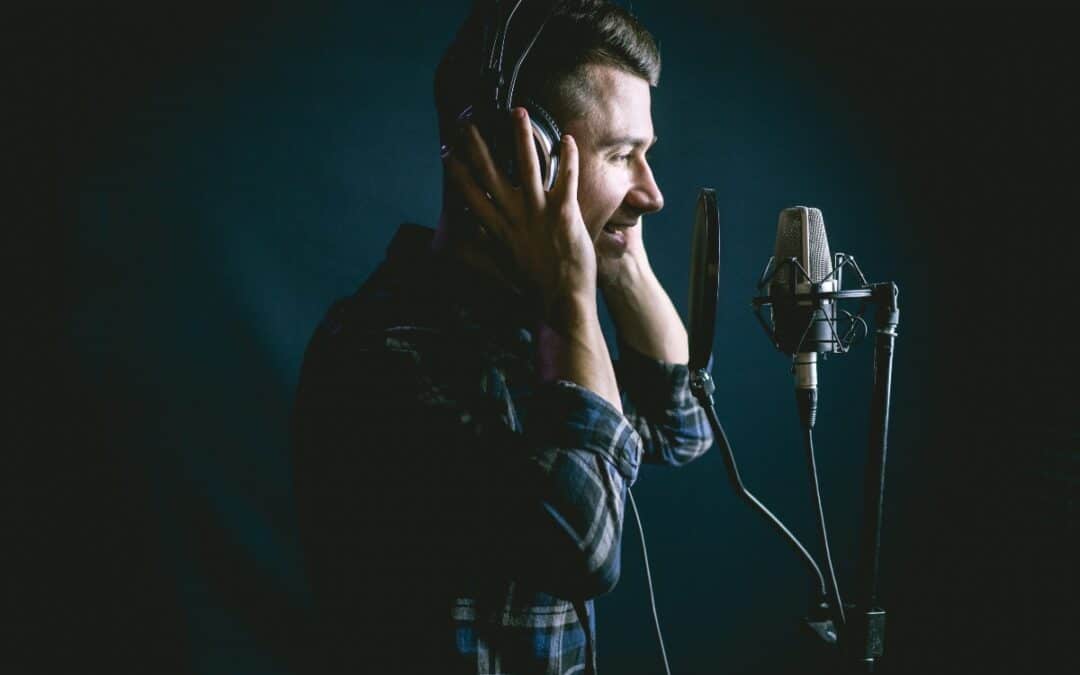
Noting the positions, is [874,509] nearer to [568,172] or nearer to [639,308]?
[568,172]

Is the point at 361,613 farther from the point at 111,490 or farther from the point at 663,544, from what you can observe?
the point at 663,544

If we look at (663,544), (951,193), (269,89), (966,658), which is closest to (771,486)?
(663,544)

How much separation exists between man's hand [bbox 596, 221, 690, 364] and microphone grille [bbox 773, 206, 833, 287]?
465 mm

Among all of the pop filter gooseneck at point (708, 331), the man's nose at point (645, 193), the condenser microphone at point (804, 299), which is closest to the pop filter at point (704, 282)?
the pop filter gooseneck at point (708, 331)

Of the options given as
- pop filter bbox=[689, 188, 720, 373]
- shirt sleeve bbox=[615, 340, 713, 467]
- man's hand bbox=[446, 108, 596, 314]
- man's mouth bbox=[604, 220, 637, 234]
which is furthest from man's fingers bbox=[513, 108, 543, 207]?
shirt sleeve bbox=[615, 340, 713, 467]

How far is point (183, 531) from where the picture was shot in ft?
3.82

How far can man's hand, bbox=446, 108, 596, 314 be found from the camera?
82 centimetres

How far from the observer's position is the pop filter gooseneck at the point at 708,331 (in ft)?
2.38

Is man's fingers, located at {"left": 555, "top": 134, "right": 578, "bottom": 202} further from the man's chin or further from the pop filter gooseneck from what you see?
the man's chin

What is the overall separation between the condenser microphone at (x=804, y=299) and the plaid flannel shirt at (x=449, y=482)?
209 millimetres

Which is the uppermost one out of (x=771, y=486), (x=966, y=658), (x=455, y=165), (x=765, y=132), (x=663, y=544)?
(x=765, y=132)

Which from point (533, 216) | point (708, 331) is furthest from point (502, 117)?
point (708, 331)

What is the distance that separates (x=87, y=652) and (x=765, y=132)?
1849 millimetres

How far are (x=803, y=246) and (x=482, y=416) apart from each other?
44cm
